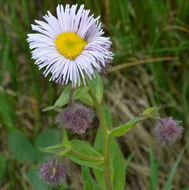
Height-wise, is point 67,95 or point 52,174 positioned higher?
point 67,95

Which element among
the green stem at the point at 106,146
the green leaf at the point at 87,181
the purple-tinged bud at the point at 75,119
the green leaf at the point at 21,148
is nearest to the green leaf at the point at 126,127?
the green stem at the point at 106,146

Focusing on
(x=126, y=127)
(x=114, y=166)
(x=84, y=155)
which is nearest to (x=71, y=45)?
(x=126, y=127)

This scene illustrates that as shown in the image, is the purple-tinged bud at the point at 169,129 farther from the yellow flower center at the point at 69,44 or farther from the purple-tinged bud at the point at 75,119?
the yellow flower center at the point at 69,44

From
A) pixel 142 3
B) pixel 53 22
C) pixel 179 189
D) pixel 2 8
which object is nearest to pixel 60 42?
pixel 53 22

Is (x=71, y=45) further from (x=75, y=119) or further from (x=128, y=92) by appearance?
(x=128, y=92)

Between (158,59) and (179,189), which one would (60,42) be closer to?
(158,59)
